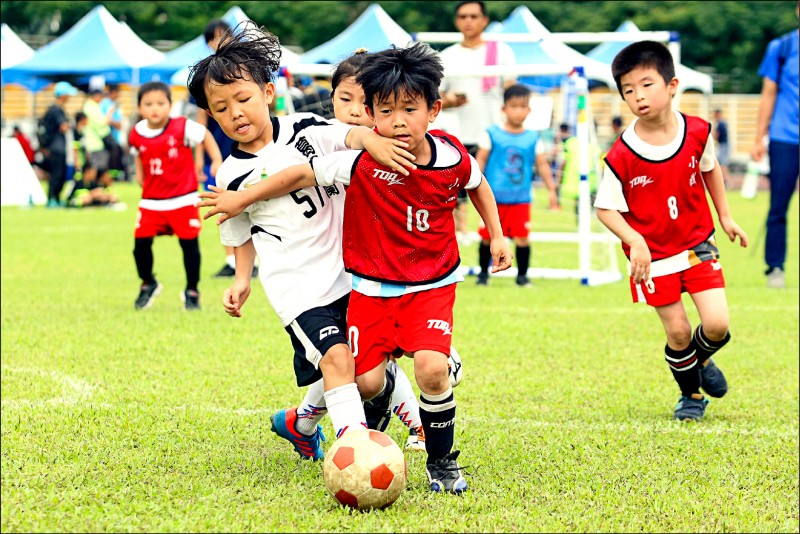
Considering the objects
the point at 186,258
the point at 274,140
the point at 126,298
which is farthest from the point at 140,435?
the point at 126,298

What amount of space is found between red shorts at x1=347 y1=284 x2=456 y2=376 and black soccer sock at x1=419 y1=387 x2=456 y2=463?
0.63ft

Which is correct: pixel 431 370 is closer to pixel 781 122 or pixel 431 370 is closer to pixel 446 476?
pixel 446 476

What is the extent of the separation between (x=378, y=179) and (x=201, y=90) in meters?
0.79

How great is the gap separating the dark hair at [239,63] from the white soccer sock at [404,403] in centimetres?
137

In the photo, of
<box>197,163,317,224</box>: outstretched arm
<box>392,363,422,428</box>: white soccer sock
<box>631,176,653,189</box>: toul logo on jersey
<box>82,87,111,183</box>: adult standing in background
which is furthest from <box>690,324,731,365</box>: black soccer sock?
<box>82,87,111,183</box>: adult standing in background

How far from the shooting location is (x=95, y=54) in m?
28.6

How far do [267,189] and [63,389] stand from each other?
88.1 inches

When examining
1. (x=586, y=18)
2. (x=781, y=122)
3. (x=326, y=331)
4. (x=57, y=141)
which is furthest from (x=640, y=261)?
(x=586, y=18)

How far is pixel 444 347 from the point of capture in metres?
4.03

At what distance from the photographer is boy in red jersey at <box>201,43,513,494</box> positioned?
400cm

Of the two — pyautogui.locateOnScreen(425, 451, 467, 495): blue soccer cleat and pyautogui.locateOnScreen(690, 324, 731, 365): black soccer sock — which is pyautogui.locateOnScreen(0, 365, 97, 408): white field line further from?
pyautogui.locateOnScreen(690, 324, 731, 365): black soccer sock

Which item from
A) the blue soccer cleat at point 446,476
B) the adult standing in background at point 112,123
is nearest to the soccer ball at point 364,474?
the blue soccer cleat at point 446,476

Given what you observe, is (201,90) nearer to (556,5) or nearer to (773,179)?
(773,179)

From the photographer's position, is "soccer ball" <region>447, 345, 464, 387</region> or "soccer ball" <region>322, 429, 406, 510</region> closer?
"soccer ball" <region>322, 429, 406, 510</region>
